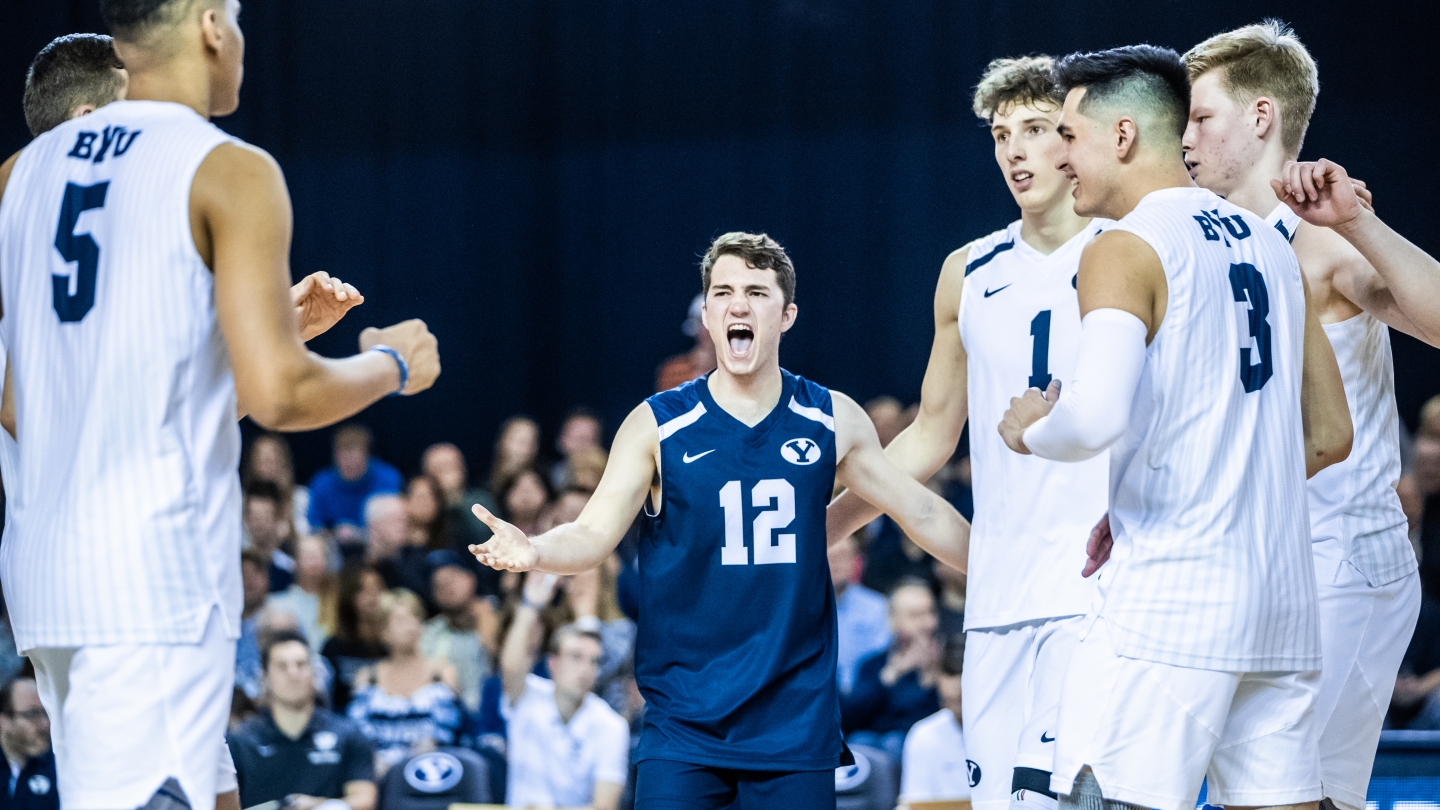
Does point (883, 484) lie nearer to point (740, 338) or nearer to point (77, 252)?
point (740, 338)

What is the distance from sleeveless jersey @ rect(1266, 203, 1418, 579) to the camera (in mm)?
3941

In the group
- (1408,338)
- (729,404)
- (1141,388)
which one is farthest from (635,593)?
(1408,338)

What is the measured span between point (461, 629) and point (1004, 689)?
4.14 meters

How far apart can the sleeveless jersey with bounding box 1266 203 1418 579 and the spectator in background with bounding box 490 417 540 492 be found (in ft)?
18.9

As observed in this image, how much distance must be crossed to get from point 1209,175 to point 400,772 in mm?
4462

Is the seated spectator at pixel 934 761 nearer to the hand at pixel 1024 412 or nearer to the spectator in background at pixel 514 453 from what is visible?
the spectator in background at pixel 514 453

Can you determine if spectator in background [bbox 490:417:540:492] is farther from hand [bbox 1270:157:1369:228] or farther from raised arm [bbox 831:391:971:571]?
hand [bbox 1270:157:1369:228]

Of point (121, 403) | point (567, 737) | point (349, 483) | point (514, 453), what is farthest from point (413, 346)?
point (349, 483)

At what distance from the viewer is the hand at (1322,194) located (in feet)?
11.7

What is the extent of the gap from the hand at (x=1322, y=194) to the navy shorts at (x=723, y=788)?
1885mm

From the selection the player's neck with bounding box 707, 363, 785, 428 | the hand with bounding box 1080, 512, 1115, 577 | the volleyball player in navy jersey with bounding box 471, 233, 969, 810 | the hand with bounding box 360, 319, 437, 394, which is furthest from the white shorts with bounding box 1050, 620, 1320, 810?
the hand with bounding box 360, 319, 437, 394

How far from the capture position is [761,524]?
4.04 m

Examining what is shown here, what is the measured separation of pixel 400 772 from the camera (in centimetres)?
679

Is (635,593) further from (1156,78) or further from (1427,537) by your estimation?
(1156,78)
